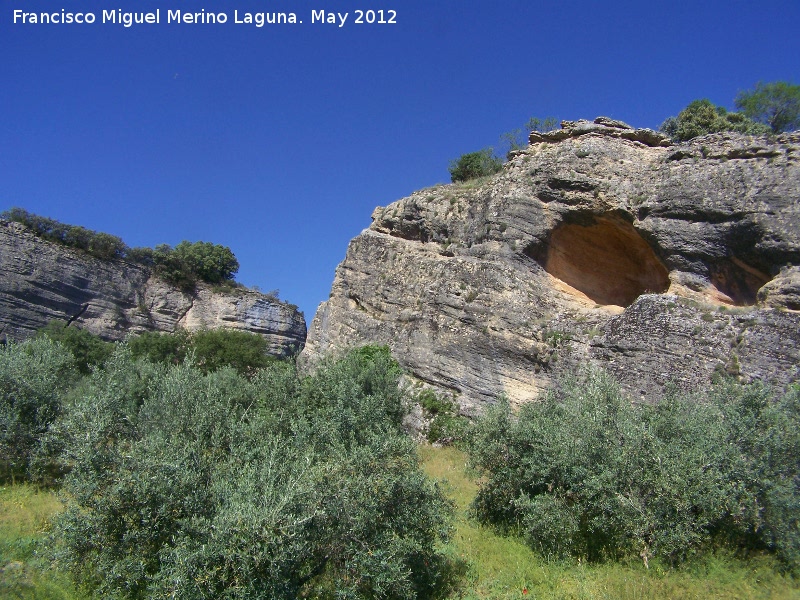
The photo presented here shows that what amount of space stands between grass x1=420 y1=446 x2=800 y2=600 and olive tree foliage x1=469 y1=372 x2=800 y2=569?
0.31 metres

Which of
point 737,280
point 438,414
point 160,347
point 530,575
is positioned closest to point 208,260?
point 160,347

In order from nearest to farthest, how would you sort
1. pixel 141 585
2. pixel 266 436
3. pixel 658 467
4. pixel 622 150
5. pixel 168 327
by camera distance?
pixel 141 585, pixel 658 467, pixel 266 436, pixel 622 150, pixel 168 327

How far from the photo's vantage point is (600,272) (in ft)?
68.6

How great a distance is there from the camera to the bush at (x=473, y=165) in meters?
32.5

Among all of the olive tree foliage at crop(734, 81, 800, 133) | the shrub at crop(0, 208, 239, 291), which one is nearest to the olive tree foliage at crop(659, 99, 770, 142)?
the olive tree foliage at crop(734, 81, 800, 133)

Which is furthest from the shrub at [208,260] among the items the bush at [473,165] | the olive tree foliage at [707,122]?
the olive tree foliage at [707,122]

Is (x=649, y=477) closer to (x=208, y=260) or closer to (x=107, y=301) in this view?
(x=107, y=301)

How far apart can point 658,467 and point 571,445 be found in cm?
165

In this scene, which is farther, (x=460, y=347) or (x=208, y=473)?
(x=460, y=347)

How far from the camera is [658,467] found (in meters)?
9.49

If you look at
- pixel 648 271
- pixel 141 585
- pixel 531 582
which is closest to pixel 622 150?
pixel 648 271

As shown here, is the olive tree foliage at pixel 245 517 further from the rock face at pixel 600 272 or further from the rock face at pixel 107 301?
A: the rock face at pixel 107 301

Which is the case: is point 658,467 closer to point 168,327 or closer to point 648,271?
point 648,271

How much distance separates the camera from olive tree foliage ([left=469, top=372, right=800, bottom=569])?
30.2 feet
